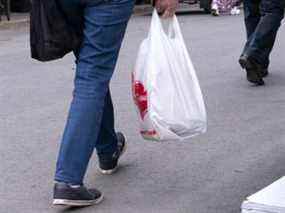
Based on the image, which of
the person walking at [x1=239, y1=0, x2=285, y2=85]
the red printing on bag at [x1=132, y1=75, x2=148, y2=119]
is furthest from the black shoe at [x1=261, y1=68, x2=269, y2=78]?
the red printing on bag at [x1=132, y1=75, x2=148, y2=119]

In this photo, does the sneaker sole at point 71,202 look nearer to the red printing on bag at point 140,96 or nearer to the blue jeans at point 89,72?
the blue jeans at point 89,72

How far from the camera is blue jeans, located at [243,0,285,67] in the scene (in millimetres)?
7051

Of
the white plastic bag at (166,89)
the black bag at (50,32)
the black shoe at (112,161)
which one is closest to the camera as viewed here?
the black bag at (50,32)

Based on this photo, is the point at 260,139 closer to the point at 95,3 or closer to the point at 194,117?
the point at 194,117

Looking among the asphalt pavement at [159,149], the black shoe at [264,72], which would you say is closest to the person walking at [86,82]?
the asphalt pavement at [159,149]

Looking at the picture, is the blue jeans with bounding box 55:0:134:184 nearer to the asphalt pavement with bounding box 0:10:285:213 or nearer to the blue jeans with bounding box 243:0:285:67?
the asphalt pavement with bounding box 0:10:285:213

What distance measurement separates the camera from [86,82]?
3.88 m

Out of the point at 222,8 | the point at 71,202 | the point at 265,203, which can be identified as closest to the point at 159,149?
the point at 71,202

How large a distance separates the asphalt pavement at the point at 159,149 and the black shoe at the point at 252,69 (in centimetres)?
9

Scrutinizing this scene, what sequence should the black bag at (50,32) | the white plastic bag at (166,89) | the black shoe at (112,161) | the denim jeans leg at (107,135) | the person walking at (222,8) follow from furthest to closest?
1. the person walking at (222,8)
2. the black shoe at (112,161)
3. the denim jeans leg at (107,135)
4. the white plastic bag at (166,89)
5. the black bag at (50,32)

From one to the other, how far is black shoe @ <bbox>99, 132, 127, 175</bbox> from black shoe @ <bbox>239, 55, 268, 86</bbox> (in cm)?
278

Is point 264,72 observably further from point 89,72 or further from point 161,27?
point 89,72

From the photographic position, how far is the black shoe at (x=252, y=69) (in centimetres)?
713

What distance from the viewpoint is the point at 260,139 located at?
17.7 feet
